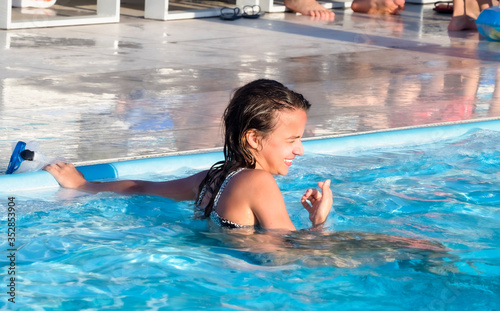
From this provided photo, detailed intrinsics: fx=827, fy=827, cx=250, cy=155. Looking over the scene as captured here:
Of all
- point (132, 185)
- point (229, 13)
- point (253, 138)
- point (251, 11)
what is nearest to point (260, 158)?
point (253, 138)

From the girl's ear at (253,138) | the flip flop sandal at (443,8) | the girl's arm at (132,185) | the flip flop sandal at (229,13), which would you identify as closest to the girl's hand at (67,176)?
the girl's arm at (132,185)

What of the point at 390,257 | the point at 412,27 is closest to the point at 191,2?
the point at 412,27

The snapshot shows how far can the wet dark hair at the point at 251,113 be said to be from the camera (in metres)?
3.32

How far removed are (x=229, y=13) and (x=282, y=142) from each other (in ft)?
28.2

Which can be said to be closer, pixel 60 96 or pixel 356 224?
pixel 356 224

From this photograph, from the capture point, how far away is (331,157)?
5105mm

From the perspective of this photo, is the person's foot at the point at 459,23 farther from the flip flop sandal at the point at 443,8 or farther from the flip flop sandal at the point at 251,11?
the flip flop sandal at the point at 251,11

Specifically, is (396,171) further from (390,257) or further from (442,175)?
(390,257)

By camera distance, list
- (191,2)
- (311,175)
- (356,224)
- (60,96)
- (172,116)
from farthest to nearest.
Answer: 1. (191,2)
2. (60,96)
3. (172,116)
4. (311,175)
5. (356,224)

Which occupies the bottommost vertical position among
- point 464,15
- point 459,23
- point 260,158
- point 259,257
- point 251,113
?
point 259,257

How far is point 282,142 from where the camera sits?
3.37 meters

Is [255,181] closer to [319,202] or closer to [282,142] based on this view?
[282,142]

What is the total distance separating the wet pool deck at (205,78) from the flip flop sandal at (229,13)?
5.1 inches

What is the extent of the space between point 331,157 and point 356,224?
1126 millimetres
